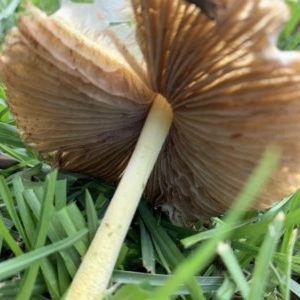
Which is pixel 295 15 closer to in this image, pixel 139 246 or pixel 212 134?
pixel 212 134

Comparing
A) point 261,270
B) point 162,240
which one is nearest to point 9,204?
point 162,240

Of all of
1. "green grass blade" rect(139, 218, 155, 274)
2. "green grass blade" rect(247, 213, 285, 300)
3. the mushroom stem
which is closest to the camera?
"green grass blade" rect(247, 213, 285, 300)

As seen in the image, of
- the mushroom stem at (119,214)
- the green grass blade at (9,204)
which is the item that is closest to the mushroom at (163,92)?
the mushroom stem at (119,214)

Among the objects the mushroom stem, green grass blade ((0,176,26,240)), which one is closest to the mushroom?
the mushroom stem

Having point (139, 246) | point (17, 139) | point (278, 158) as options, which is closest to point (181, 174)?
point (139, 246)

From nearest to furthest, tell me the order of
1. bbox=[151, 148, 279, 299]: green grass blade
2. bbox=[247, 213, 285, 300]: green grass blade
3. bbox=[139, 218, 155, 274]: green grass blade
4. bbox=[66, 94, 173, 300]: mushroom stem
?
bbox=[151, 148, 279, 299]: green grass blade
bbox=[247, 213, 285, 300]: green grass blade
bbox=[66, 94, 173, 300]: mushroom stem
bbox=[139, 218, 155, 274]: green grass blade

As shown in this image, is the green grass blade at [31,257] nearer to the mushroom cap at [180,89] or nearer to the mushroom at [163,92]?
the mushroom at [163,92]

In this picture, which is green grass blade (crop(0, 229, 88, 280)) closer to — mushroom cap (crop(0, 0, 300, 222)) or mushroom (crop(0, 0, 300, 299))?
mushroom (crop(0, 0, 300, 299))
